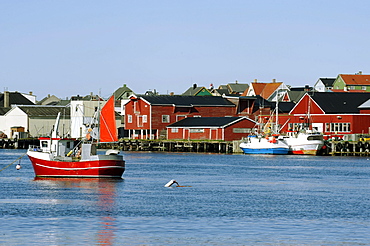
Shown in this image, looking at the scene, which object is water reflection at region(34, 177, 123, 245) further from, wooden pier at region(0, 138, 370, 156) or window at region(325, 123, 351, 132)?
window at region(325, 123, 351, 132)

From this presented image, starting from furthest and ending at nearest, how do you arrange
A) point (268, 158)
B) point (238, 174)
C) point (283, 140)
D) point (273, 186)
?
point (283, 140)
point (268, 158)
point (238, 174)
point (273, 186)

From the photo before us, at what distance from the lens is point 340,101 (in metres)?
103

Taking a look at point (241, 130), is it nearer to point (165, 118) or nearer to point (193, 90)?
point (165, 118)

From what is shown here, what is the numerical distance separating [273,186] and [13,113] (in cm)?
9277

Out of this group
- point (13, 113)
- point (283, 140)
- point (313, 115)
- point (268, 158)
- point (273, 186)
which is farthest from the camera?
point (13, 113)

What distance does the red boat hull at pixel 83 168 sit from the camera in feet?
169

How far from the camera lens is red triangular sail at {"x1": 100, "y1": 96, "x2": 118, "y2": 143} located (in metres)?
54.7

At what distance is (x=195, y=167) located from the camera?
7212 cm

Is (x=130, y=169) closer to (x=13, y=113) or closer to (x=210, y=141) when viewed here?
(x=210, y=141)

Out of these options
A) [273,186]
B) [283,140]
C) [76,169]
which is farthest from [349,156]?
[76,169]

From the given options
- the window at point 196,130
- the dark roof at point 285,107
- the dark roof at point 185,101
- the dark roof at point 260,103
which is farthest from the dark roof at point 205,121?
the dark roof at point 285,107

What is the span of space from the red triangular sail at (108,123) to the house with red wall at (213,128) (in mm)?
53484

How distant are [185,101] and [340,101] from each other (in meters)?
26.9

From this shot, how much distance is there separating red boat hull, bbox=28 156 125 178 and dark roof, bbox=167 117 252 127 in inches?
2212
